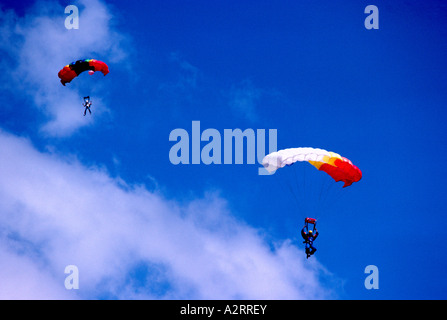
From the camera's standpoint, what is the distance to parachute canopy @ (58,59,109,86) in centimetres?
3888

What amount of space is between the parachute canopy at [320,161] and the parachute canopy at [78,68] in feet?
48.1

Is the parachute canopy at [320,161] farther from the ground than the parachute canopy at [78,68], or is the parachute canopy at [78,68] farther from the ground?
the parachute canopy at [78,68]

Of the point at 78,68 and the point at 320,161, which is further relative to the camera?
the point at 78,68

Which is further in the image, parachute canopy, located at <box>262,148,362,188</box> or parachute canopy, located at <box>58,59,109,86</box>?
parachute canopy, located at <box>58,59,109,86</box>

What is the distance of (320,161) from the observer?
31094mm

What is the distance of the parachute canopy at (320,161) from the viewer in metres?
31.0

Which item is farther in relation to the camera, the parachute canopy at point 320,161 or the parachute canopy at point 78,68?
the parachute canopy at point 78,68

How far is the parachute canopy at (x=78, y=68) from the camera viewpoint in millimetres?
38875

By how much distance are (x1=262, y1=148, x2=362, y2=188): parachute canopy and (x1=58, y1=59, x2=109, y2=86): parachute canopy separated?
48.1ft

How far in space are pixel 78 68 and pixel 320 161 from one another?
60.2 feet
